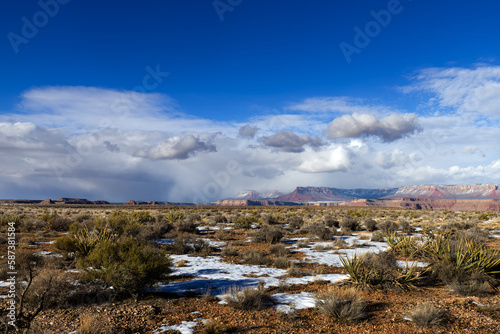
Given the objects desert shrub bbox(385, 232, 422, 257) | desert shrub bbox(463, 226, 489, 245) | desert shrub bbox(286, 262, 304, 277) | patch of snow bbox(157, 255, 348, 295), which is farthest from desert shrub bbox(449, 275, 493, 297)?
desert shrub bbox(463, 226, 489, 245)

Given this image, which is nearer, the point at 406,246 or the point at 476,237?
the point at 406,246

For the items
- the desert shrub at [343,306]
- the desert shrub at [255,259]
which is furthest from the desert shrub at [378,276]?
the desert shrub at [255,259]

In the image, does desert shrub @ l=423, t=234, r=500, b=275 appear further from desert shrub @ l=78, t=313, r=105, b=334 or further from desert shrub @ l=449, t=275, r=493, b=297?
desert shrub @ l=78, t=313, r=105, b=334

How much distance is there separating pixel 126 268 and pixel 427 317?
7.50 m

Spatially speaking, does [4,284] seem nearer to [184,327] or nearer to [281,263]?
[184,327]

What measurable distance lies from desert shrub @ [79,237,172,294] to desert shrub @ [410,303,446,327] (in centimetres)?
664

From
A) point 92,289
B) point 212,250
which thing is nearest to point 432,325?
point 92,289

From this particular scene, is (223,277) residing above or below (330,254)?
above

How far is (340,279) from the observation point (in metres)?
10.5

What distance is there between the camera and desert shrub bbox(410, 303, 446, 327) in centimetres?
655

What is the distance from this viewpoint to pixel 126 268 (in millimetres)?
7926

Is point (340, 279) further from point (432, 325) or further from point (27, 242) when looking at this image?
point (27, 242)

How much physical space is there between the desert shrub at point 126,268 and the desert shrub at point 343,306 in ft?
15.2

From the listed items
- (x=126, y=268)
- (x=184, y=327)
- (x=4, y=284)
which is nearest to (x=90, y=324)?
(x=184, y=327)
